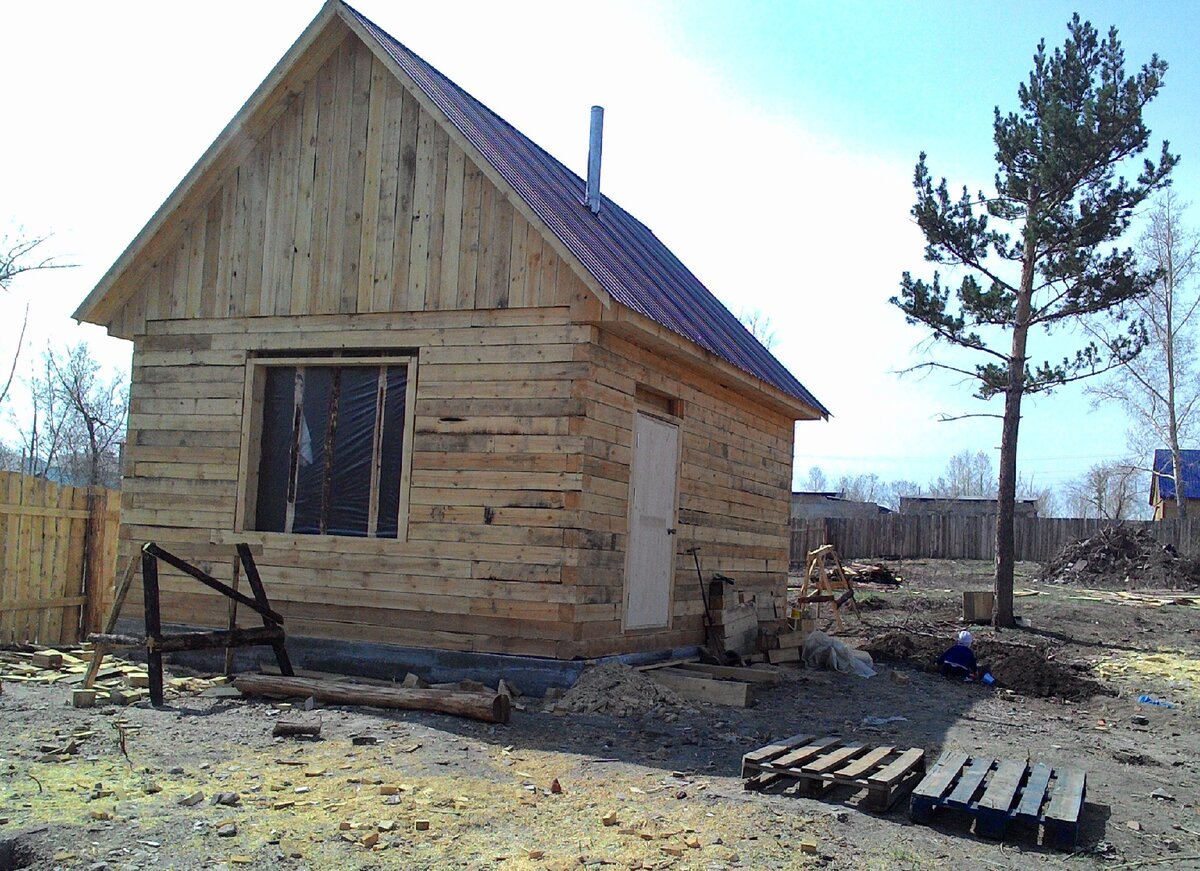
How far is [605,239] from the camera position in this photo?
12.7 meters

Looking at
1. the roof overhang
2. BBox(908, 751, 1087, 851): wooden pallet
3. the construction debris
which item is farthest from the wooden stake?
the construction debris

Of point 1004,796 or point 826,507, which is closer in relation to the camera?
point 1004,796

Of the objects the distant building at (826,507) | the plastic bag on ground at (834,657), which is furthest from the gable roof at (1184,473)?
the plastic bag on ground at (834,657)

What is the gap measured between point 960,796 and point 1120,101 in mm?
18964

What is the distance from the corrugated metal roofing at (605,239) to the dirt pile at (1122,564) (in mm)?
17824

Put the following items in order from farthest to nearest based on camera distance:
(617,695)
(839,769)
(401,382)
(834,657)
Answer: (834,657)
(401,382)
(617,695)
(839,769)

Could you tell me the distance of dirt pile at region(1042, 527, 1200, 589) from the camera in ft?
98.2

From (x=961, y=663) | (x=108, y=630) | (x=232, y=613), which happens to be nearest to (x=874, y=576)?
(x=961, y=663)

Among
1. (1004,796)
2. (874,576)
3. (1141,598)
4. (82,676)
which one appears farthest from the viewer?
(874,576)

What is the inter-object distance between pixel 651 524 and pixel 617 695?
100 inches

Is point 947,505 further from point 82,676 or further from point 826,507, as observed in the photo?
point 82,676

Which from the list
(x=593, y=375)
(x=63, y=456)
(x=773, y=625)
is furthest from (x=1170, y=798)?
(x=63, y=456)

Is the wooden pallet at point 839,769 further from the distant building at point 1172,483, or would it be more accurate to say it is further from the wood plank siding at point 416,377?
the distant building at point 1172,483

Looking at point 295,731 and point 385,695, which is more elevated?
point 385,695
